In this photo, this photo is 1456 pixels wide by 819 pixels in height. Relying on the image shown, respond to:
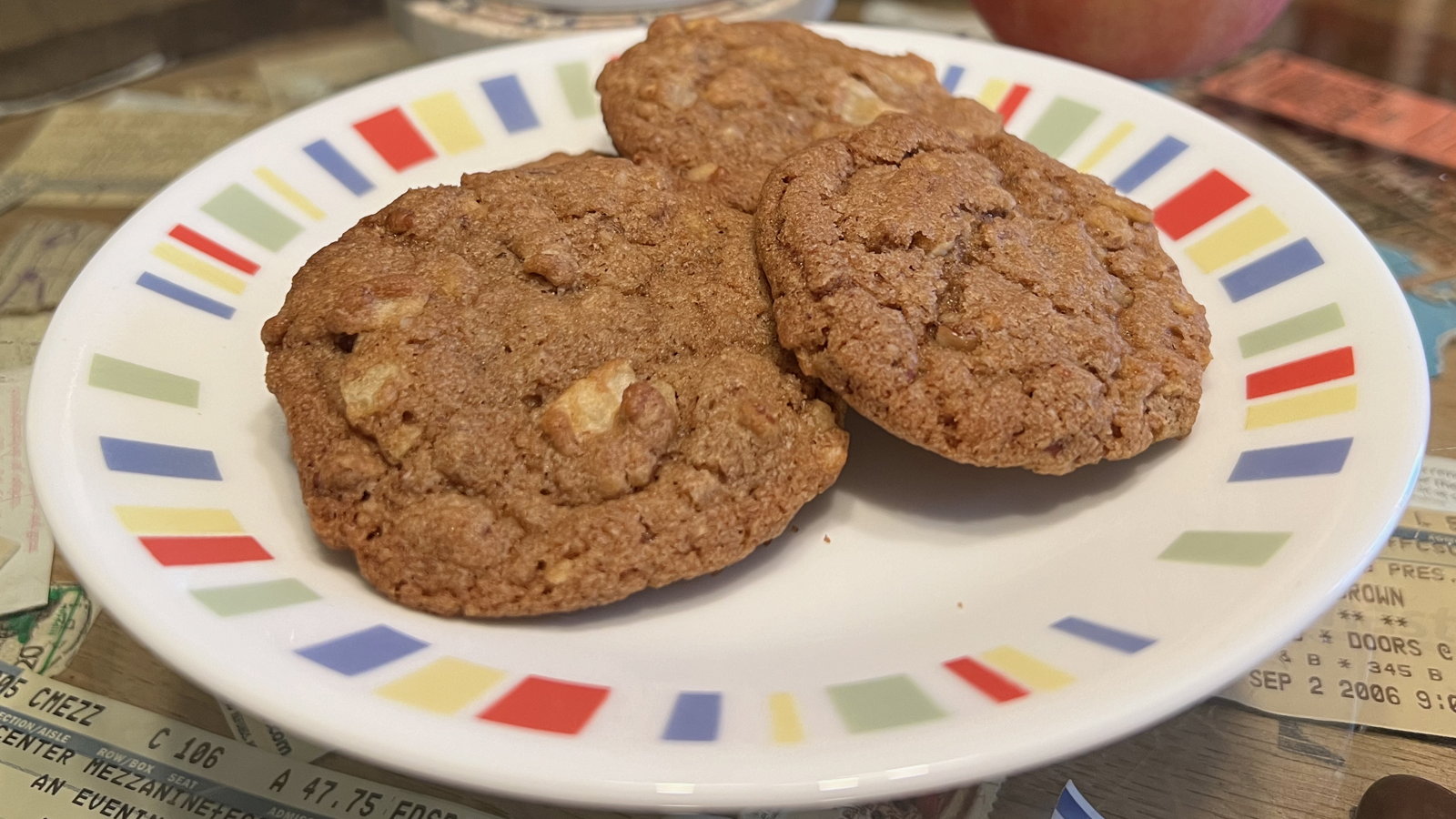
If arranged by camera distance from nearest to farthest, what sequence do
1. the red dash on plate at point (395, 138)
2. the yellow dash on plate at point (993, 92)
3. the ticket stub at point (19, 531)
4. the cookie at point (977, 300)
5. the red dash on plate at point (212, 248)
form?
the cookie at point (977, 300)
the ticket stub at point (19, 531)
the red dash on plate at point (212, 248)
the red dash on plate at point (395, 138)
the yellow dash on plate at point (993, 92)

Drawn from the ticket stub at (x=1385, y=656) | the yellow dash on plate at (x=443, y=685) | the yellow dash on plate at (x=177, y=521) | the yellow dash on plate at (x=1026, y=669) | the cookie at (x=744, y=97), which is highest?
the cookie at (x=744, y=97)

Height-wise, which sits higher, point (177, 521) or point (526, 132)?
point (526, 132)

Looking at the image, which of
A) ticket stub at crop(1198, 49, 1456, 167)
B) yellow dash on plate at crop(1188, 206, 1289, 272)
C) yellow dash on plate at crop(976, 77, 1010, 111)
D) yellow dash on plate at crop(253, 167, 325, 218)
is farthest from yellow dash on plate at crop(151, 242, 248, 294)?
ticket stub at crop(1198, 49, 1456, 167)

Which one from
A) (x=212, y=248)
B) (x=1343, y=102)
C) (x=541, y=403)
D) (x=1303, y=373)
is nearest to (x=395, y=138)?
(x=212, y=248)

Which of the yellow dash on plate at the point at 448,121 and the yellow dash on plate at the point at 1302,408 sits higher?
the yellow dash on plate at the point at 448,121

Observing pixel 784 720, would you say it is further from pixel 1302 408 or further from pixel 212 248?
pixel 212 248

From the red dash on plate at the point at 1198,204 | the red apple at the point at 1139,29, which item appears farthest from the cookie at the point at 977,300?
the red apple at the point at 1139,29

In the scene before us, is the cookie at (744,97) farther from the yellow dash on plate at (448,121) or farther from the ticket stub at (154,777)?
the ticket stub at (154,777)

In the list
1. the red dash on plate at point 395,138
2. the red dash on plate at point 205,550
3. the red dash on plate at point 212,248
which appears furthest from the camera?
the red dash on plate at point 395,138
